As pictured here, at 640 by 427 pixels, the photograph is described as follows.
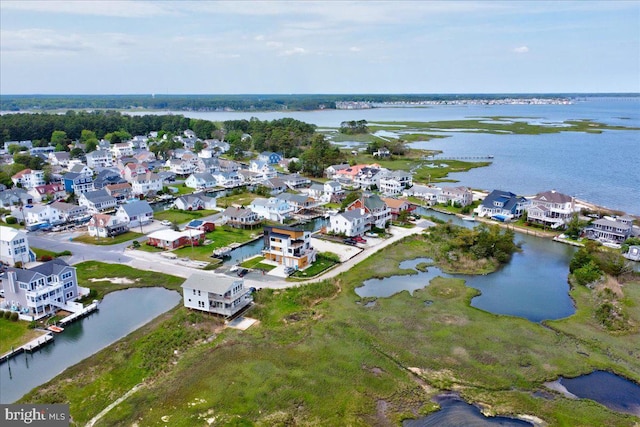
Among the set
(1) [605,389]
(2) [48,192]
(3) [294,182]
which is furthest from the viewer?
(3) [294,182]

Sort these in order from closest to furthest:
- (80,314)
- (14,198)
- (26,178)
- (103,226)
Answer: (80,314), (103,226), (14,198), (26,178)

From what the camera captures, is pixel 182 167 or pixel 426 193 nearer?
pixel 426 193

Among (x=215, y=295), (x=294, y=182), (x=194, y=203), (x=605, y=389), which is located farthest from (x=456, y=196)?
(x=215, y=295)

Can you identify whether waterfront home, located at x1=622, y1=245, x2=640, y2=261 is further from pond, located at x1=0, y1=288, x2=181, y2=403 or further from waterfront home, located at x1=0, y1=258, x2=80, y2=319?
waterfront home, located at x1=0, y1=258, x2=80, y2=319

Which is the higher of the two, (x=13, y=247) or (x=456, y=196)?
(x=456, y=196)

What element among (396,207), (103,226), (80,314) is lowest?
(80,314)

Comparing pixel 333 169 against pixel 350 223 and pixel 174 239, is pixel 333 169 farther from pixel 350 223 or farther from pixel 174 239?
pixel 174 239

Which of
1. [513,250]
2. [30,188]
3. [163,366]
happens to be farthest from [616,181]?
[30,188]
